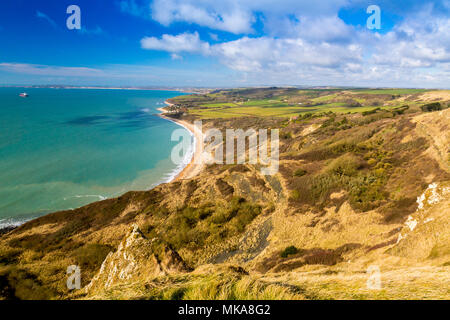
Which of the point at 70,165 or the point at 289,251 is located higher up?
the point at 70,165

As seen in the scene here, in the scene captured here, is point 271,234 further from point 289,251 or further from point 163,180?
point 163,180

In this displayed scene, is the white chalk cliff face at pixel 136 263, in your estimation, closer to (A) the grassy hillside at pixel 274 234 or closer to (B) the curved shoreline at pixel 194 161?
(A) the grassy hillside at pixel 274 234

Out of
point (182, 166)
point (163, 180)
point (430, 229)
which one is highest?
point (430, 229)

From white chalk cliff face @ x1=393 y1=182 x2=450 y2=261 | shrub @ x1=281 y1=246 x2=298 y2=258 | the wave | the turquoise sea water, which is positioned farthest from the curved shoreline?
white chalk cliff face @ x1=393 y1=182 x2=450 y2=261

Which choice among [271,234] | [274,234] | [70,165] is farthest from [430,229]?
[70,165]
